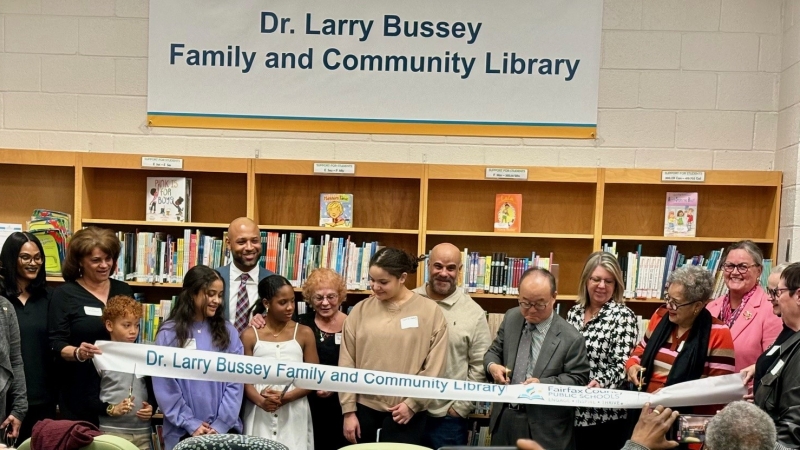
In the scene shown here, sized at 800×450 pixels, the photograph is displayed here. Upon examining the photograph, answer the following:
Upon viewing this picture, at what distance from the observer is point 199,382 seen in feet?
12.5

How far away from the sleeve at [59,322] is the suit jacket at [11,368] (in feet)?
0.63

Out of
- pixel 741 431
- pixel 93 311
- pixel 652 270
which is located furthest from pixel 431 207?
pixel 741 431

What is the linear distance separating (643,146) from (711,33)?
968 mm

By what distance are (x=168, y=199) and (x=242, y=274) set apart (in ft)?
4.10

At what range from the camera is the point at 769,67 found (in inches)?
211

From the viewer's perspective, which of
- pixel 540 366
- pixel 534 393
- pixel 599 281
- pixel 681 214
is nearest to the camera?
pixel 534 393

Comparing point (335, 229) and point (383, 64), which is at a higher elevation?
point (383, 64)

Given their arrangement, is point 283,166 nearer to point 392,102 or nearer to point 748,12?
point 392,102

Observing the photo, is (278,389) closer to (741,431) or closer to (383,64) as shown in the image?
(741,431)

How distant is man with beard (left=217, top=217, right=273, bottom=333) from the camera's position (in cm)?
430

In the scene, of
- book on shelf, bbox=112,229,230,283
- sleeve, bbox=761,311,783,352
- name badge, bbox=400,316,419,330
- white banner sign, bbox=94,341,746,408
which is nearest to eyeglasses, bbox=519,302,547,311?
white banner sign, bbox=94,341,746,408

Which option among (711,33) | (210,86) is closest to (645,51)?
(711,33)

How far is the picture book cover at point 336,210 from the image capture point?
527 cm

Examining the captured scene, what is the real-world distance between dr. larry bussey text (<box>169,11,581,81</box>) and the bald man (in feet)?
5.81
